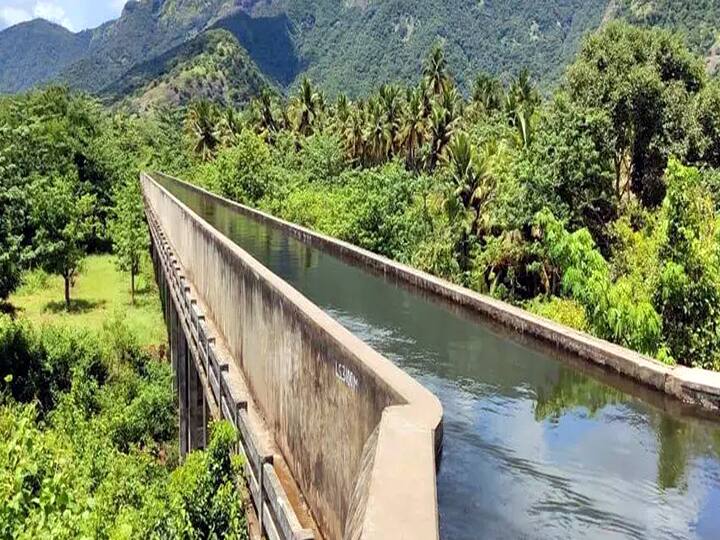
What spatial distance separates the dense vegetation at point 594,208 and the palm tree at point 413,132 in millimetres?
18163

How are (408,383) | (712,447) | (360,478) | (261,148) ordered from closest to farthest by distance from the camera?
(360,478) < (408,383) < (712,447) < (261,148)

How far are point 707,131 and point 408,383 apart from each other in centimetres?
2069


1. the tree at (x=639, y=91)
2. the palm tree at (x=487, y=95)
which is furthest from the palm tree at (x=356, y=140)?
the tree at (x=639, y=91)

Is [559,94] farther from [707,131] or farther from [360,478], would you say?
[360,478]

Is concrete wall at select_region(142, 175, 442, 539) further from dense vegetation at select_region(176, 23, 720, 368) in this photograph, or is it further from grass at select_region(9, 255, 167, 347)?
grass at select_region(9, 255, 167, 347)

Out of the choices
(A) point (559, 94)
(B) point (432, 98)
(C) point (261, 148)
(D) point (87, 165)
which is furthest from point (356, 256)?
(D) point (87, 165)

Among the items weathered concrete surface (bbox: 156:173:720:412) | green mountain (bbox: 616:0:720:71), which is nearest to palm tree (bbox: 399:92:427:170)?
weathered concrete surface (bbox: 156:173:720:412)

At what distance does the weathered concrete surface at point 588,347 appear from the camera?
24.3 ft

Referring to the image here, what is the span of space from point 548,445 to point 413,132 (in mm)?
45461

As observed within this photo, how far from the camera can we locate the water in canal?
5.66 metres

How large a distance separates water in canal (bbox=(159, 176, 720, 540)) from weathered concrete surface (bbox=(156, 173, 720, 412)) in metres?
0.15

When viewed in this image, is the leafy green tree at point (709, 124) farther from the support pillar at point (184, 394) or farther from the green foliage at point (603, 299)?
the support pillar at point (184, 394)

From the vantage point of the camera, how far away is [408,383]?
4.80m

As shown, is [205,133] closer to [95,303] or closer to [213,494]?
[95,303]
